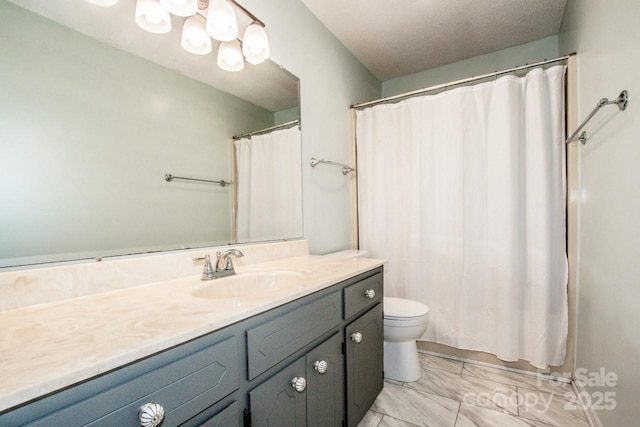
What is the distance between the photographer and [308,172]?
1.85m

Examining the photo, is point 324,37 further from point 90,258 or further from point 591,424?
point 591,424

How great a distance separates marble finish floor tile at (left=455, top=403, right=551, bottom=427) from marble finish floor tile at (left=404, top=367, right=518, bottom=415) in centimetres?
5

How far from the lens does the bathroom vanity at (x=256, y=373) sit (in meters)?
0.47

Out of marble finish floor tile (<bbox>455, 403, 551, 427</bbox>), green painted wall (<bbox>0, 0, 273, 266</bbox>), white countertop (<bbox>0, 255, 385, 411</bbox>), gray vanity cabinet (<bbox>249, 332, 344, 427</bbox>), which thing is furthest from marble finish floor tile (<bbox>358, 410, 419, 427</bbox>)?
green painted wall (<bbox>0, 0, 273, 266</bbox>)

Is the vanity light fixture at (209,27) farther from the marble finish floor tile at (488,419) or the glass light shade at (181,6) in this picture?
the marble finish floor tile at (488,419)

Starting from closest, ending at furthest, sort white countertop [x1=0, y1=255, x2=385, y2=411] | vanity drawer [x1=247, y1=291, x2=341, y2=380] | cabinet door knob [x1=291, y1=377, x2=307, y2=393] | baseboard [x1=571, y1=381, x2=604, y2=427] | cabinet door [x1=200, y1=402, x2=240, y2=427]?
white countertop [x1=0, y1=255, x2=385, y2=411] → cabinet door [x1=200, y1=402, x2=240, y2=427] → vanity drawer [x1=247, y1=291, x2=341, y2=380] → cabinet door knob [x1=291, y1=377, x2=307, y2=393] → baseboard [x1=571, y1=381, x2=604, y2=427]

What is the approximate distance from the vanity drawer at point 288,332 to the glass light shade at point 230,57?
1184 mm

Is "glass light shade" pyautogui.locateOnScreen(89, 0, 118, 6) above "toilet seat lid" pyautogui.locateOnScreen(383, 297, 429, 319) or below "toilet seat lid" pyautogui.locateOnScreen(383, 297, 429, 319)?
above

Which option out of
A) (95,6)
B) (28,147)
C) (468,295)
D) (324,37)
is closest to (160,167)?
(28,147)

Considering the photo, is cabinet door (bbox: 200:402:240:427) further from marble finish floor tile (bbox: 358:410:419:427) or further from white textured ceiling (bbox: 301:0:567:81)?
white textured ceiling (bbox: 301:0:567:81)

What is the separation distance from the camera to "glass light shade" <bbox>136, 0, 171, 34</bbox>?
1.03 metres

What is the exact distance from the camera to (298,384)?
884 millimetres

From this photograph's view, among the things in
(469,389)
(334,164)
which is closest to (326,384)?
(469,389)

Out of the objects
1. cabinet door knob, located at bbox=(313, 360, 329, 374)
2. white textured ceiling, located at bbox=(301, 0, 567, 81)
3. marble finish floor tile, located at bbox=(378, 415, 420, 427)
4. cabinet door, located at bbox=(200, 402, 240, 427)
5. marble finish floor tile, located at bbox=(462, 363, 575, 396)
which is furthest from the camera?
white textured ceiling, located at bbox=(301, 0, 567, 81)
